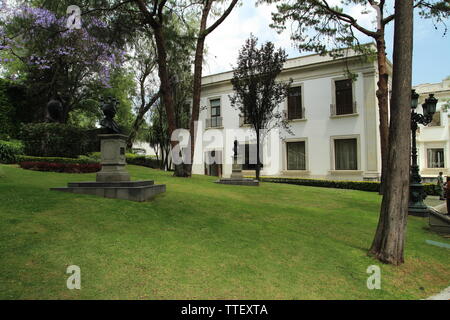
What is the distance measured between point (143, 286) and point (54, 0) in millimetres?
13143

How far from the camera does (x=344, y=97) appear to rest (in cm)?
2052

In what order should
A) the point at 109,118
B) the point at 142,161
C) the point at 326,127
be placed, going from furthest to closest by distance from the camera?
the point at 142,161 < the point at 326,127 < the point at 109,118

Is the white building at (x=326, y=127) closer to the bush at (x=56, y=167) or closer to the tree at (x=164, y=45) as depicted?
the tree at (x=164, y=45)

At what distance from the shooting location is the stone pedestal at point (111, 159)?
826 cm

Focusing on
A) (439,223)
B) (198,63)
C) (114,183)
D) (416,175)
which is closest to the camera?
(114,183)

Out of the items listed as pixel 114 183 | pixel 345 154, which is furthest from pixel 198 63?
pixel 345 154

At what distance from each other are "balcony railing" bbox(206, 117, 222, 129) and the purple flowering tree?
9.16 meters

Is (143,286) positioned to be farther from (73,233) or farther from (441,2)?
(441,2)

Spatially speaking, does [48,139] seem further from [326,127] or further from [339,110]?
[339,110]

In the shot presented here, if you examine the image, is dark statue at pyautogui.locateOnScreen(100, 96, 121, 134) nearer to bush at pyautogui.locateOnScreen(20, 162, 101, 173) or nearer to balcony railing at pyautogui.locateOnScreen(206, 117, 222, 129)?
bush at pyautogui.locateOnScreen(20, 162, 101, 173)

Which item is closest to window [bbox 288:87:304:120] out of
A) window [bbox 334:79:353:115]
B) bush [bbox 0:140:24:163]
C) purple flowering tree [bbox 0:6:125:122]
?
window [bbox 334:79:353:115]

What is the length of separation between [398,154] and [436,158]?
91.6ft
